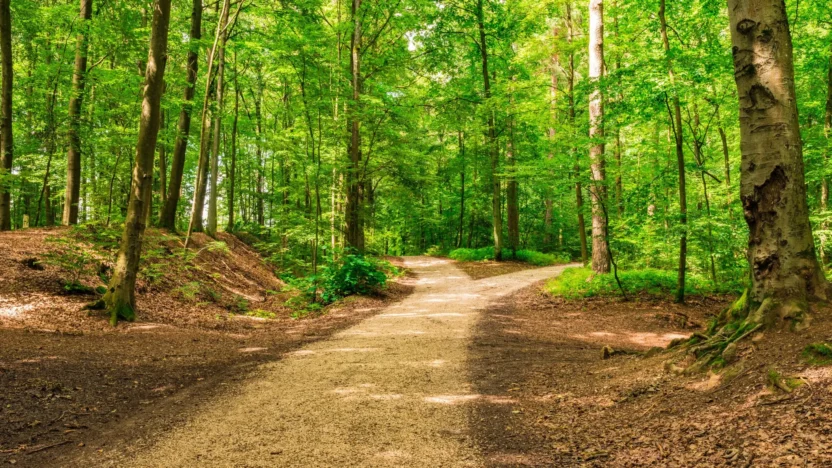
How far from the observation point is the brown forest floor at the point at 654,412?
2480mm

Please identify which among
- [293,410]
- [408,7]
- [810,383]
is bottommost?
[293,410]

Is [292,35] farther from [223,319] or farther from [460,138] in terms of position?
[460,138]

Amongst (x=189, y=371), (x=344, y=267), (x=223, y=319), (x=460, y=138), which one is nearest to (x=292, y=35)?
(x=344, y=267)

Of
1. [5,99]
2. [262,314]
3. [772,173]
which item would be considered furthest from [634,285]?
[5,99]

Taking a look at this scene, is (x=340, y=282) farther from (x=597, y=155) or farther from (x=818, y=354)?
(x=818, y=354)

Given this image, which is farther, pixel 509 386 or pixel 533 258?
pixel 533 258

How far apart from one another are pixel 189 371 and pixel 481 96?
1432cm

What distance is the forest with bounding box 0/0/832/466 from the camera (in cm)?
375

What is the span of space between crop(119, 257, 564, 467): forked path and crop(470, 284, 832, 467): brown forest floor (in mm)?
335

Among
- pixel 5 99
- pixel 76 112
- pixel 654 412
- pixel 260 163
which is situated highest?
pixel 260 163

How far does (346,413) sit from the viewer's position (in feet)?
13.4

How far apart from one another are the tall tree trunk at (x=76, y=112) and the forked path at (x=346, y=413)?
31.8 feet

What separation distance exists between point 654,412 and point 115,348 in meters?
6.38

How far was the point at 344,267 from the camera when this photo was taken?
11727 mm
